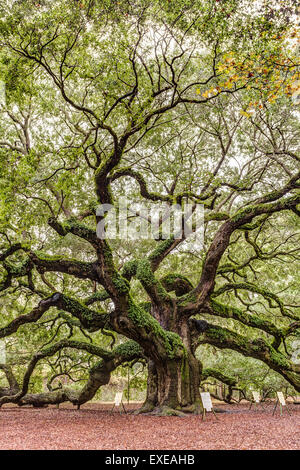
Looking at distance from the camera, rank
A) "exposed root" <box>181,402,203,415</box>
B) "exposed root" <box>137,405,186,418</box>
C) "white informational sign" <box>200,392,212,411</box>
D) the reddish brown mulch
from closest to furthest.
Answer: the reddish brown mulch
"white informational sign" <box>200,392,212,411</box>
"exposed root" <box>137,405,186,418</box>
"exposed root" <box>181,402,203,415</box>

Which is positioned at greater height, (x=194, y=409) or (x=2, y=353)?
(x=2, y=353)

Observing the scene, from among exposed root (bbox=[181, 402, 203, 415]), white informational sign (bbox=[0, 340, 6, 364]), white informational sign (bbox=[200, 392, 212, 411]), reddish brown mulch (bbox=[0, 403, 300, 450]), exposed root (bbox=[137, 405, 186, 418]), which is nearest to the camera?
reddish brown mulch (bbox=[0, 403, 300, 450])

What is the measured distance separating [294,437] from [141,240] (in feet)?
25.4

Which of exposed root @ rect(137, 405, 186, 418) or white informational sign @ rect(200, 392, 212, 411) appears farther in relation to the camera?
exposed root @ rect(137, 405, 186, 418)

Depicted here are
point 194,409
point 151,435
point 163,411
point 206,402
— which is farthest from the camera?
point 194,409

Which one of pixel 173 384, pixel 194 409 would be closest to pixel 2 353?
pixel 173 384

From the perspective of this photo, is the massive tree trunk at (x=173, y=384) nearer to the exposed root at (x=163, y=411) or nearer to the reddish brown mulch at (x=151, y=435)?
the exposed root at (x=163, y=411)

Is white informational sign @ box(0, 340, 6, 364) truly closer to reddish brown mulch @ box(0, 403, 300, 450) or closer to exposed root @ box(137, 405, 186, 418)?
reddish brown mulch @ box(0, 403, 300, 450)

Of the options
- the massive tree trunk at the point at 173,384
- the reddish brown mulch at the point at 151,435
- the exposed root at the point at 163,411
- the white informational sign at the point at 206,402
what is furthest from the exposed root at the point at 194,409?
the white informational sign at the point at 206,402

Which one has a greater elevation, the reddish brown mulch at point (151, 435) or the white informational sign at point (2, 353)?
the white informational sign at point (2, 353)

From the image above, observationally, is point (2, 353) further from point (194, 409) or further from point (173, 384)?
point (194, 409)

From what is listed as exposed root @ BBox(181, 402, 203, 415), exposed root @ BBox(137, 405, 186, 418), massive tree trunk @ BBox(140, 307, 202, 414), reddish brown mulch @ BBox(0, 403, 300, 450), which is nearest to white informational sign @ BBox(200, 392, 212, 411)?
reddish brown mulch @ BBox(0, 403, 300, 450)

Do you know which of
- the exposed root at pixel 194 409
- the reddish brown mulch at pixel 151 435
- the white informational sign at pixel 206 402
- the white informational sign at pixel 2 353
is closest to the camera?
the reddish brown mulch at pixel 151 435

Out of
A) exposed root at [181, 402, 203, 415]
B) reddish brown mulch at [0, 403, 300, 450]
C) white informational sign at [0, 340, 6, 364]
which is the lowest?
exposed root at [181, 402, 203, 415]
